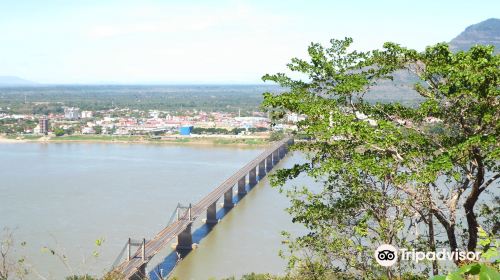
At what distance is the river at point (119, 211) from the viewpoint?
436 inches

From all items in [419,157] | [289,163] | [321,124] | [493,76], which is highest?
[493,76]

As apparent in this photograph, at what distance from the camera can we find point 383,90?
76.2 m

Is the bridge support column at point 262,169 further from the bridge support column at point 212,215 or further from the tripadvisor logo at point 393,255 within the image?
the tripadvisor logo at point 393,255

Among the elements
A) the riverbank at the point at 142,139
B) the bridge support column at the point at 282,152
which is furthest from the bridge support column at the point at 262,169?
the riverbank at the point at 142,139

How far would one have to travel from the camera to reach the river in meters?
11.1

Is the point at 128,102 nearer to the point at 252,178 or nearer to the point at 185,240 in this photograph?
the point at 252,178

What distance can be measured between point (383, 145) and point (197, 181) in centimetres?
1781

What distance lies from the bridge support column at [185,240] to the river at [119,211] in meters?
0.29

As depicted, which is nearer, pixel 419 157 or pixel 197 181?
pixel 419 157

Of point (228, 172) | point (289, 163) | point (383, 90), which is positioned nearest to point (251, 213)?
point (228, 172)

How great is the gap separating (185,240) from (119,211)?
10.5 ft

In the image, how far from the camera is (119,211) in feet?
49.4

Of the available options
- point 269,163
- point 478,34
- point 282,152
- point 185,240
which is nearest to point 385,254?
point 185,240

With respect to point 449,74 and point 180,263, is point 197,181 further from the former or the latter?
point 449,74
